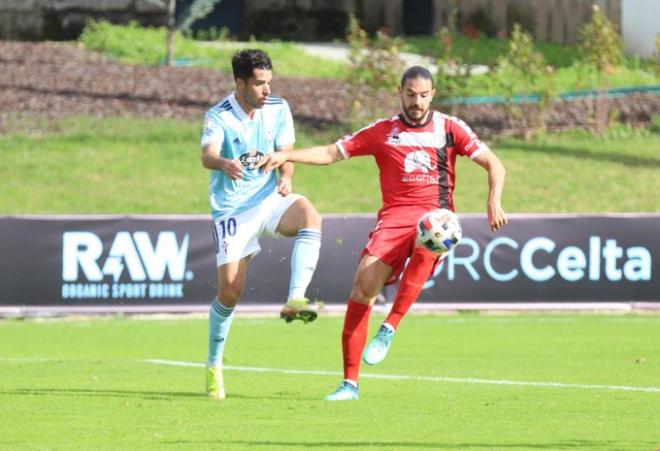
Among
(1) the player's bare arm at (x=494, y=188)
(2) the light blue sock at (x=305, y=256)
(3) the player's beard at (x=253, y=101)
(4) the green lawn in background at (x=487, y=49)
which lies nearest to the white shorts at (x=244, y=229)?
(2) the light blue sock at (x=305, y=256)

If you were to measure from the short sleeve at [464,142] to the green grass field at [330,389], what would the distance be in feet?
5.51

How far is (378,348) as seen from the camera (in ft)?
34.3

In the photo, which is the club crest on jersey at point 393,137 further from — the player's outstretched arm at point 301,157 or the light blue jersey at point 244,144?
the light blue jersey at point 244,144

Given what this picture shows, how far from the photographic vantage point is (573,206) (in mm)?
25828

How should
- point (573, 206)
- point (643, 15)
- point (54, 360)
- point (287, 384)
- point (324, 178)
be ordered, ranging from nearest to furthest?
point (287, 384)
point (54, 360)
point (573, 206)
point (324, 178)
point (643, 15)

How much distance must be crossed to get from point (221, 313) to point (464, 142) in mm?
2109

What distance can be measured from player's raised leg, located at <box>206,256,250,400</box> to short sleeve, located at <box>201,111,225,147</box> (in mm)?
862

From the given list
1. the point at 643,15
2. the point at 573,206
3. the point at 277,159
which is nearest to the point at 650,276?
the point at 573,206

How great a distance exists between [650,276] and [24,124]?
13654 mm

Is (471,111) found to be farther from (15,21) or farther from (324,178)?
(15,21)

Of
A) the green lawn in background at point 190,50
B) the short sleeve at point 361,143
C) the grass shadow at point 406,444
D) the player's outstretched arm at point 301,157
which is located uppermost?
the green lawn in background at point 190,50

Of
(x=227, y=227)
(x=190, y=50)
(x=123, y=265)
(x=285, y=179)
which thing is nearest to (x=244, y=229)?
(x=227, y=227)

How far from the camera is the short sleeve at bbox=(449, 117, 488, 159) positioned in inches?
424

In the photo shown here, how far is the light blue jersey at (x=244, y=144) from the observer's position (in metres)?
10.9
